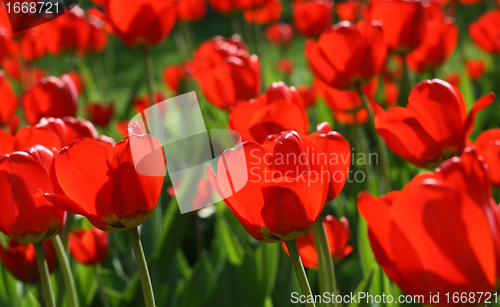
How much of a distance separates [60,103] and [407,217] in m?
0.90

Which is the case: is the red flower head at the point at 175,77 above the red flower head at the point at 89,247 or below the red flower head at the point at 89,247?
above

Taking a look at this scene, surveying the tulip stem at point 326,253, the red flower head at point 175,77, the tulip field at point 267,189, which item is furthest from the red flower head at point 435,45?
the red flower head at point 175,77

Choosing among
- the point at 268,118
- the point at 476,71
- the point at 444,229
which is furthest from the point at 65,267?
the point at 476,71

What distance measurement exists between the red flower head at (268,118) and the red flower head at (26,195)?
253 mm

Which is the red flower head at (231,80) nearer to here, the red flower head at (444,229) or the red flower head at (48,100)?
the red flower head at (48,100)

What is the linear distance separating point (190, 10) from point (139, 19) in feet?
4.61

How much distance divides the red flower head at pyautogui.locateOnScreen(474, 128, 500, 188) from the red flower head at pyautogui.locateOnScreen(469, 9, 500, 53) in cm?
104

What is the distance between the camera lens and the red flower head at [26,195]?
548mm

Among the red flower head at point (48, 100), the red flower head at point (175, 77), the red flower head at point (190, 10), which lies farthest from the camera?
Answer: the red flower head at point (190, 10)

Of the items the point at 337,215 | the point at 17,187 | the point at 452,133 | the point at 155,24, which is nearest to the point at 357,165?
the point at 337,215

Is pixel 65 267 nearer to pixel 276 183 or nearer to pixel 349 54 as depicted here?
pixel 276 183

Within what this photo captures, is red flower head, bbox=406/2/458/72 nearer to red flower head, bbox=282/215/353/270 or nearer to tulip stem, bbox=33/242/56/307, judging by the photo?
A: red flower head, bbox=282/215/353/270

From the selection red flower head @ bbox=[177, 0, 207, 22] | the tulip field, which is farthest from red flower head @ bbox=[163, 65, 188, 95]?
the tulip field

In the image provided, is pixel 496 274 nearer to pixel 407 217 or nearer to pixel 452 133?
pixel 407 217
